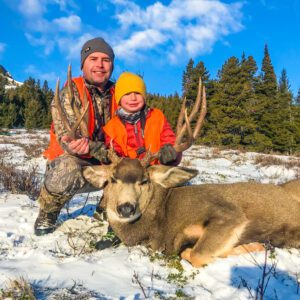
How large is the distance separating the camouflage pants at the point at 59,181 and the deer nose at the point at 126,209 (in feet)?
3.41

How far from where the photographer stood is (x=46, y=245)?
14.8ft

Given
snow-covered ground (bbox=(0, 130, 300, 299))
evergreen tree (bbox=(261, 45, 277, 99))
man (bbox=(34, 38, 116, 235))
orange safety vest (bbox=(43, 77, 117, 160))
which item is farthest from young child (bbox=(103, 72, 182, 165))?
evergreen tree (bbox=(261, 45, 277, 99))

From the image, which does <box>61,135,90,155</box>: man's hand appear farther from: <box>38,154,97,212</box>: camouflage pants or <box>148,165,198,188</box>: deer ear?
<box>148,165,198,188</box>: deer ear

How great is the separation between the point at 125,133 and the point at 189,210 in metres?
1.63

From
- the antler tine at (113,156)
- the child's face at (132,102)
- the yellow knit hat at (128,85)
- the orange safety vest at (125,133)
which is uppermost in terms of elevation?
the yellow knit hat at (128,85)

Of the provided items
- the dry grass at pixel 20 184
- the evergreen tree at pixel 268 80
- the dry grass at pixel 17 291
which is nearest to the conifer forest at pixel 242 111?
the evergreen tree at pixel 268 80

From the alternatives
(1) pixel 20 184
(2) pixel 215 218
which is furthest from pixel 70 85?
(1) pixel 20 184

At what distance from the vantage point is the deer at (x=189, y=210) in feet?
14.5

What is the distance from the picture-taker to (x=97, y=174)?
5.20 meters

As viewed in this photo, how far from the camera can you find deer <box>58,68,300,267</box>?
441cm

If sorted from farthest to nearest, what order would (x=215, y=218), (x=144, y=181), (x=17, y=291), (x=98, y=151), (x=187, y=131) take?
(x=187, y=131) < (x=98, y=151) < (x=144, y=181) < (x=215, y=218) < (x=17, y=291)

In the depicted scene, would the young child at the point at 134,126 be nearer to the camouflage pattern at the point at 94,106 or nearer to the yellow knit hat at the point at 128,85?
the yellow knit hat at the point at 128,85

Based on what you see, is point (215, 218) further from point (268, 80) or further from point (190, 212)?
point (268, 80)

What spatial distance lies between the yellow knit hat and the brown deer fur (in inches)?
52.2
